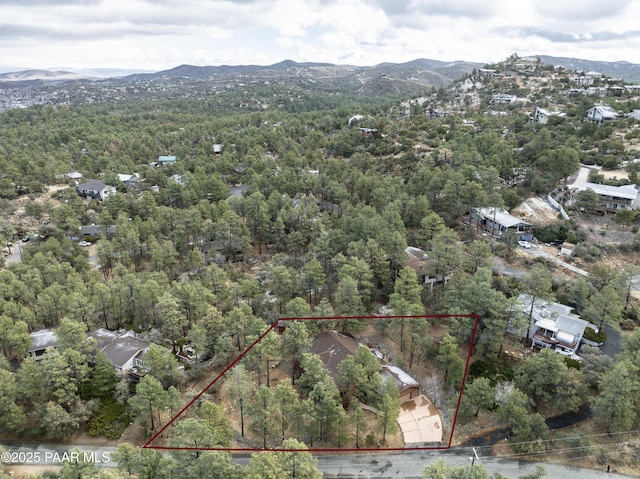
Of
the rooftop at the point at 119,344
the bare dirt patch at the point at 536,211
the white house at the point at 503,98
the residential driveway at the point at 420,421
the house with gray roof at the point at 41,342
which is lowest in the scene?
the residential driveway at the point at 420,421

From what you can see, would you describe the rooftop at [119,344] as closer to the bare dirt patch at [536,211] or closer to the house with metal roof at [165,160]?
the bare dirt patch at [536,211]

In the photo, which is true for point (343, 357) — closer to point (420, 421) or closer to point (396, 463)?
point (420, 421)

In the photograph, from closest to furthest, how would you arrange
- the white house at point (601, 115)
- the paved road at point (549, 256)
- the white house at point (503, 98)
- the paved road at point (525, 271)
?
1. the paved road at point (525, 271)
2. the paved road at point (549, 256)
3. the white house at point (601, 115)
4. the white house at point (503, 98)

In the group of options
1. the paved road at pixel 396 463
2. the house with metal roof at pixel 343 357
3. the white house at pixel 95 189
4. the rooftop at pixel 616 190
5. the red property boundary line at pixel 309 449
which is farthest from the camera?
the white house at pixel 95 189

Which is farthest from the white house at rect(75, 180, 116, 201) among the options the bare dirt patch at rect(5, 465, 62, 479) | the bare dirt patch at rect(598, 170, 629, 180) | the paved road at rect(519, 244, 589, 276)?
the bare dirt patch at rect(598, 170, 629, 180)

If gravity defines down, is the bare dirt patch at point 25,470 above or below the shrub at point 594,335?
below

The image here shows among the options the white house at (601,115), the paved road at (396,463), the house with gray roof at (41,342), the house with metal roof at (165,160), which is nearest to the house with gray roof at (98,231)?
the house with gray roof at (41,342)

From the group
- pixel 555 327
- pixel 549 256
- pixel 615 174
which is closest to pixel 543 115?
pixel 615 174
